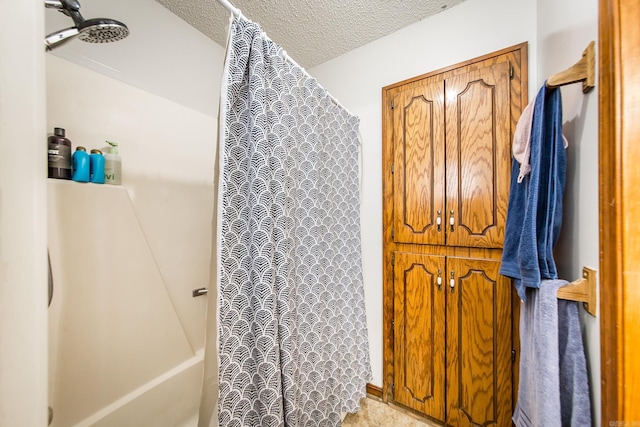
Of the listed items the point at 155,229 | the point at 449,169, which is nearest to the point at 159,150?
the point at 155,229

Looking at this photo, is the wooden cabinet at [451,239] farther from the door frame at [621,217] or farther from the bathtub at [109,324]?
the bathtub at [109,324]

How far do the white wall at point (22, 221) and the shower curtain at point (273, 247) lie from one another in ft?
1.29

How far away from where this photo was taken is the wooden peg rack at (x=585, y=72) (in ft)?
2.09

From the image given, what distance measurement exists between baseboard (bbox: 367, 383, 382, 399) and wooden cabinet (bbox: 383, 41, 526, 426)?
5 centimetres

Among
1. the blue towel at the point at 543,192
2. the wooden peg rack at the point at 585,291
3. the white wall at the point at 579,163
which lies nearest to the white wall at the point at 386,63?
the white wall at the point at 579,163

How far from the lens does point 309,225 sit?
114cm

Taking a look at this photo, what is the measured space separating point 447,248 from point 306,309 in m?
0.90

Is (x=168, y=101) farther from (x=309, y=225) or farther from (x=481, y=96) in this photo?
(x=481, y=96)

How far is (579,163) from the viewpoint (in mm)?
752

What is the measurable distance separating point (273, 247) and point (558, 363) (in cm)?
95

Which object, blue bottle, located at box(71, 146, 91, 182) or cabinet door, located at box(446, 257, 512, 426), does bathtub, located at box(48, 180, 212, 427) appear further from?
cabinet door, located at box(446, 257, 512, 426)

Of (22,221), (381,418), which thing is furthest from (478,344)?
(22,221)

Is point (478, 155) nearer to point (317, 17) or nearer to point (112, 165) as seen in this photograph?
point (317, 17)

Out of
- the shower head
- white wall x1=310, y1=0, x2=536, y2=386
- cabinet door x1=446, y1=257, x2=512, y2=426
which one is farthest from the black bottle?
cabinet door x1=446, y1=257, x2=512, y2=426
